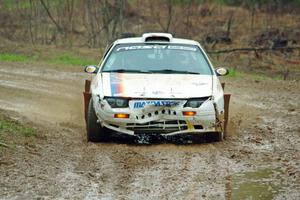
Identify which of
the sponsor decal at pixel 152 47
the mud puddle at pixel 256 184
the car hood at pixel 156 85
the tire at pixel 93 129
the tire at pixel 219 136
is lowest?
the tire at pixel 219 136

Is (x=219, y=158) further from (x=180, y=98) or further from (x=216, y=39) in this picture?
(x=216, y=39)

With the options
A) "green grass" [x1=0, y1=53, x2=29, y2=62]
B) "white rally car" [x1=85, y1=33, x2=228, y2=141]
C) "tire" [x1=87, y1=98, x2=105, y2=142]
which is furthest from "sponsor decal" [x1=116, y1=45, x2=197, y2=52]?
"green grass" [x1=0, y1=53, x2=29, y2=62]

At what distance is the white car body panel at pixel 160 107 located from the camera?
9023 mm

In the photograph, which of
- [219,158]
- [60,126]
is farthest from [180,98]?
[60,126]

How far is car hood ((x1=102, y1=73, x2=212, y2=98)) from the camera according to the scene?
9.13 metres

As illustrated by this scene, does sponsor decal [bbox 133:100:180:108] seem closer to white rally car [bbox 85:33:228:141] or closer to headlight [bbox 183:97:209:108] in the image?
white rally car [bbox 85:33:228:141]

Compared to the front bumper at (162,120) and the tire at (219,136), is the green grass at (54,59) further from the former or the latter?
the front bumper at (162,120)

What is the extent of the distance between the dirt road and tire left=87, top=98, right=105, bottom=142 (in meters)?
0.13

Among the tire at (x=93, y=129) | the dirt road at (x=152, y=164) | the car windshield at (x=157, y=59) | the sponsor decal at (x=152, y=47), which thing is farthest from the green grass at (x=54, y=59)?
the tire at (x=93, y=129)

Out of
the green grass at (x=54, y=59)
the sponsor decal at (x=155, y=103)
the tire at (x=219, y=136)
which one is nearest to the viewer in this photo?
the sponsor decal at (x=155, y=103)

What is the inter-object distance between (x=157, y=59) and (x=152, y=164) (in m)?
2.86

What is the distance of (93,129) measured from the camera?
9.37m

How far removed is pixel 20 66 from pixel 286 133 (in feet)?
36.2

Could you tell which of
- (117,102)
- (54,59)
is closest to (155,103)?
(117,102)
